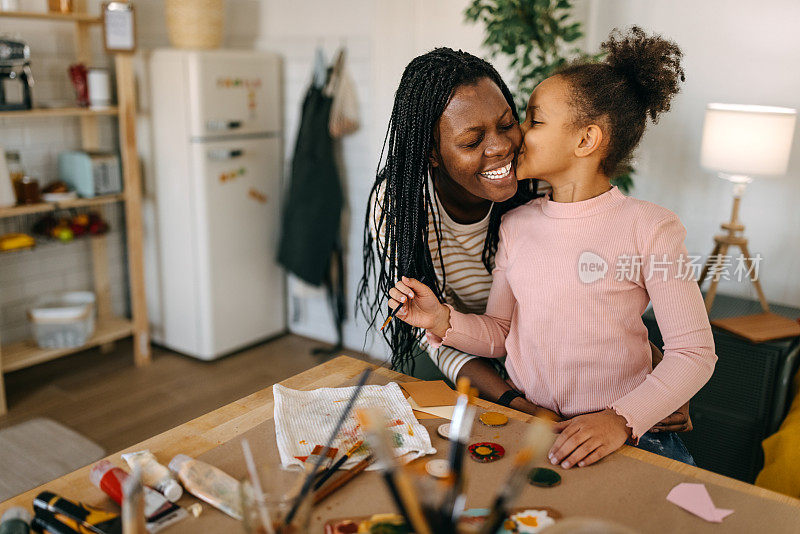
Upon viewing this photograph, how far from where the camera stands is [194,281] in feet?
11.9

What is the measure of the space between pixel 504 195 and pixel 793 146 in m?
1.81

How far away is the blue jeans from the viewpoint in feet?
4.65

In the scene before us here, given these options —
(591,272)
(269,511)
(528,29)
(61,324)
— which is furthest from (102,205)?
(269,511)

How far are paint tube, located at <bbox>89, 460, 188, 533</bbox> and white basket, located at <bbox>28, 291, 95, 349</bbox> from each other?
2.55 meters

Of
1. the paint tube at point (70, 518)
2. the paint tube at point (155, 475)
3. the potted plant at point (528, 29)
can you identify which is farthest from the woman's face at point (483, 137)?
the potted plant at point (528, 29)

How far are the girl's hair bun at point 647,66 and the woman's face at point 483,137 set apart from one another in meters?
0.25

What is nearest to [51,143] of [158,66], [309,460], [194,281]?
[158,66]

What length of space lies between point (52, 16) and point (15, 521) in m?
2.78

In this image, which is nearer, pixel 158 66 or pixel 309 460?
pixel 309 460

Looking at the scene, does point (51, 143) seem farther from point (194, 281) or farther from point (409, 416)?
point (409, 416)

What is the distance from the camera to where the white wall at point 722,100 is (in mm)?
2717

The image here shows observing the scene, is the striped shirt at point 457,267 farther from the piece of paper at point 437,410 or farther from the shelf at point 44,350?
the shelf at point 44,350

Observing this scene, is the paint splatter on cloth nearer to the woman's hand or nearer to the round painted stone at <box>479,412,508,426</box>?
the round painted stone at <box>479,412,508,426</box>

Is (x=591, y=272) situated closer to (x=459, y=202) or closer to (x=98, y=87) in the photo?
(x=459, y=202)
